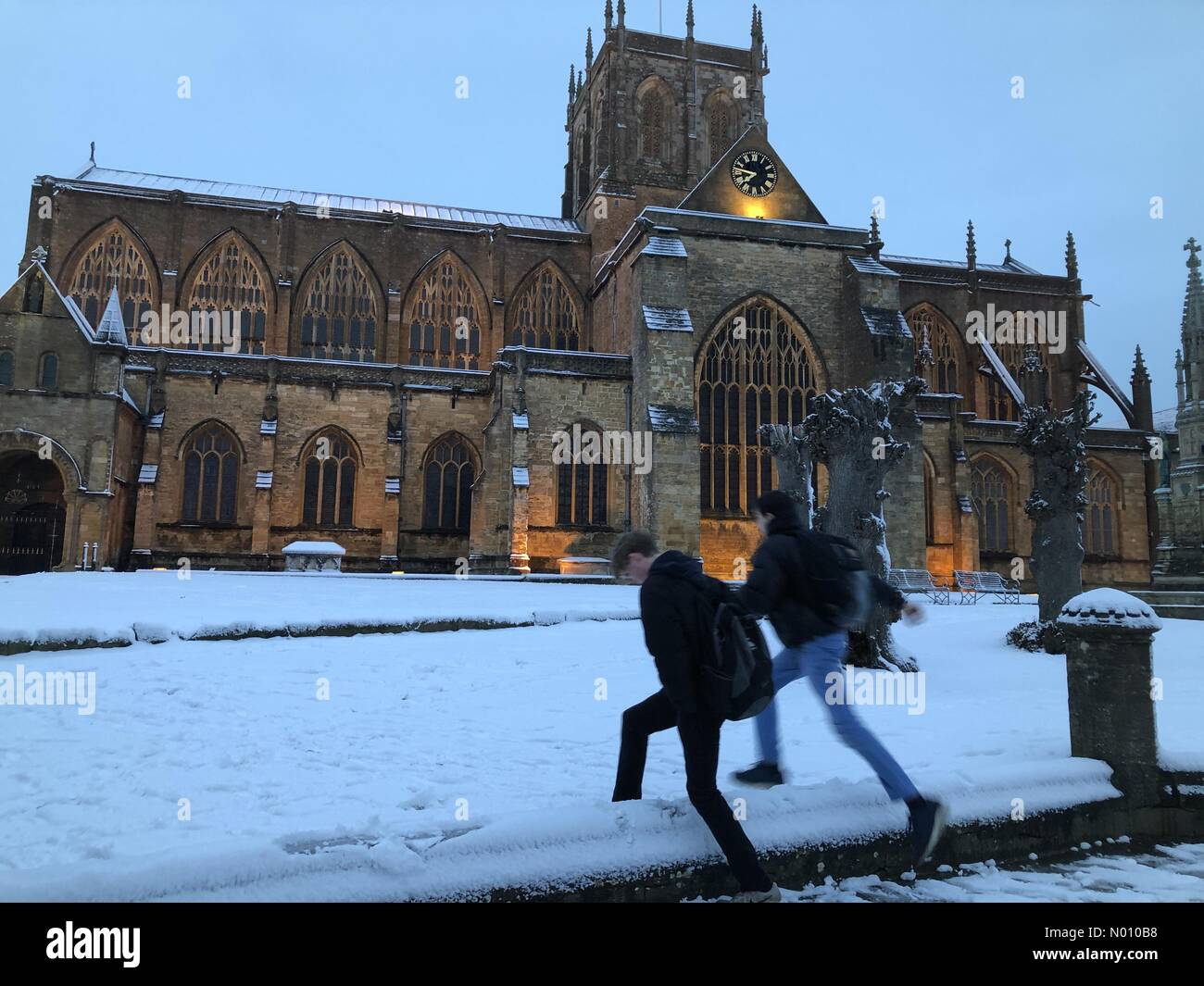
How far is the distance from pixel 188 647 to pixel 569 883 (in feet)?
25.1

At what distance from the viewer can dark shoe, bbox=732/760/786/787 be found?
4.21 metres

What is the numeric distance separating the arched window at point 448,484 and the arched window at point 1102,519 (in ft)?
76.2

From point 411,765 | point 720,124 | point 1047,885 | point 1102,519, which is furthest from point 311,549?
point 1102,519

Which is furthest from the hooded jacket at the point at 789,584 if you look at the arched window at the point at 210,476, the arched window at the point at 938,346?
the arched window at the point at 938,346

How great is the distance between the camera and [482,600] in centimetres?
1436

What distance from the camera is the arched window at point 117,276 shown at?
2909 centimetres

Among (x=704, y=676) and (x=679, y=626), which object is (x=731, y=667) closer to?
(x=704, y=676)

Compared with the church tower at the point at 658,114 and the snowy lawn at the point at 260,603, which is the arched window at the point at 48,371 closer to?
the snowy lawn at the point at 260,603

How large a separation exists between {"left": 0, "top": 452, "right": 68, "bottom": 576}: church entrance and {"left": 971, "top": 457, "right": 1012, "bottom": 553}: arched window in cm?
2965

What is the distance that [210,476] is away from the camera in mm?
24641

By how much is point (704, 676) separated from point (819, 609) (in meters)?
0.87

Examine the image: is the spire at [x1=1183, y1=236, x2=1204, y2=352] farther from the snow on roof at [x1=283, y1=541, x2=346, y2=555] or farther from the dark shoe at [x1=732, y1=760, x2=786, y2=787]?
the snow on roof at [x1=283, y1=541, x2=346, y2=555]

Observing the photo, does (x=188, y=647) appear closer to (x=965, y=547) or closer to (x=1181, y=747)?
(x=1181, y=747)

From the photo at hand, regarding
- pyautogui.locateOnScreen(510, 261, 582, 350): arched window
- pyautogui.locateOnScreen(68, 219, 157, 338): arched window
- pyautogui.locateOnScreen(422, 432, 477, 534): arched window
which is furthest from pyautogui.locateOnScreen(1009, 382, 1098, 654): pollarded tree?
pyautogui.locateOnScreen(68, 219, 157, 338): arched window
